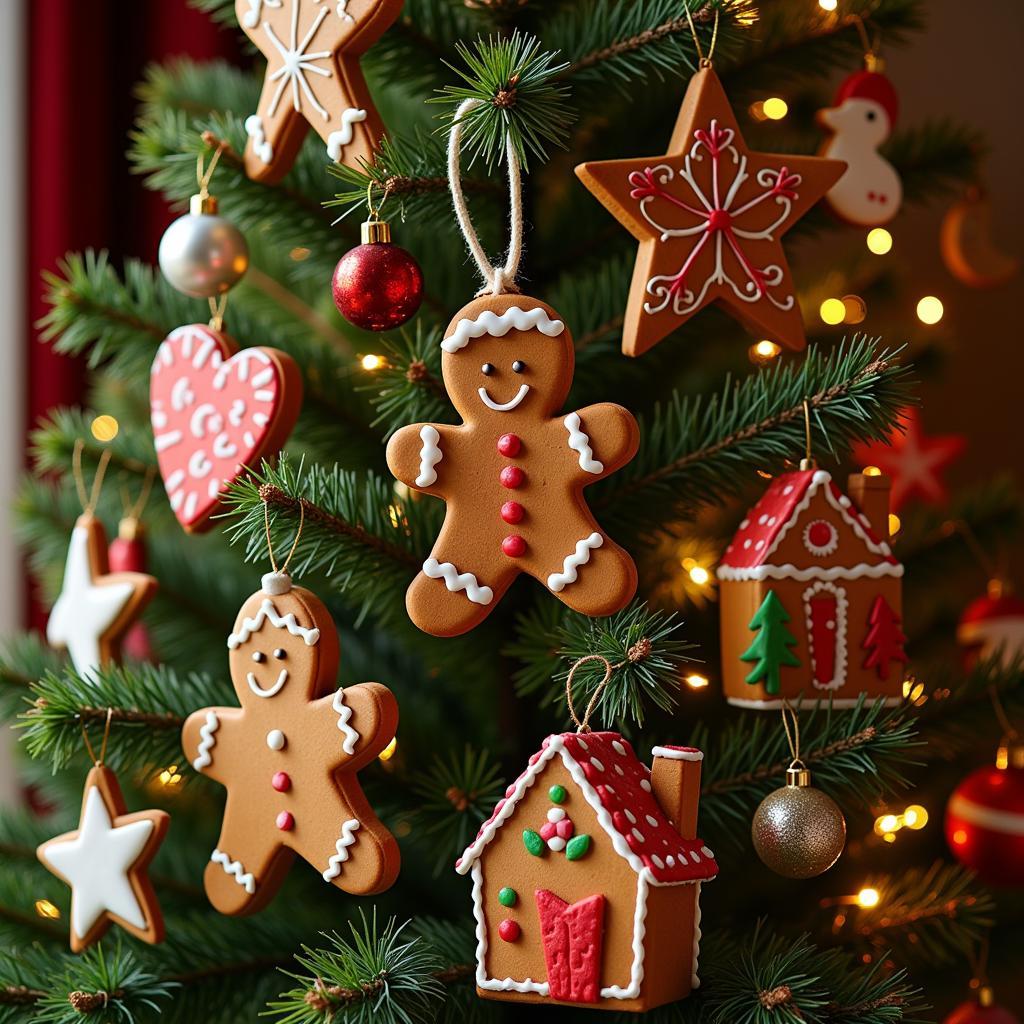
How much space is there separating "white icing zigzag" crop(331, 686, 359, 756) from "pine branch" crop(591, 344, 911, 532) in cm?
22

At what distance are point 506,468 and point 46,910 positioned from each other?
477mm

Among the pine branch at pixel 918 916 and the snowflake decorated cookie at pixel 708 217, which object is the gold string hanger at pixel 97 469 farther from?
the pine branch at pixel 918 916

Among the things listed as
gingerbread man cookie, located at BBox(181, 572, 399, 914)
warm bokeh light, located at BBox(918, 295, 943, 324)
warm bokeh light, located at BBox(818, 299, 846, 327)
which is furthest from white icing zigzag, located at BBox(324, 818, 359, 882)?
warm bokeh light, located at BBox(918, 295, 943, 324)

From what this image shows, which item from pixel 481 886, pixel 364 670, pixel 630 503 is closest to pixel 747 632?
pixel 630 503

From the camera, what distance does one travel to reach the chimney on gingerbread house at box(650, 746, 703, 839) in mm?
662

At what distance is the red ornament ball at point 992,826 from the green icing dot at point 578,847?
1.53 feet

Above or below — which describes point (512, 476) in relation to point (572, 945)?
above

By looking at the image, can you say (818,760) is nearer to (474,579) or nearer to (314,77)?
(474,579)

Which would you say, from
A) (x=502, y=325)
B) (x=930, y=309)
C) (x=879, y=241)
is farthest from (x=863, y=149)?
(x=502, y=325)

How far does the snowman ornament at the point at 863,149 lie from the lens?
89cm

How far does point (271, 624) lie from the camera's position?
74 cm

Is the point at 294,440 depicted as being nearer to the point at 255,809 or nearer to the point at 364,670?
the point at 364,670

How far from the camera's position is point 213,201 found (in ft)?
2.85

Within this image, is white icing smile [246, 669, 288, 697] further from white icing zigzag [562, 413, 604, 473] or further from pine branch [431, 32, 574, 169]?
pine branch [431, 32, 574, 169]
